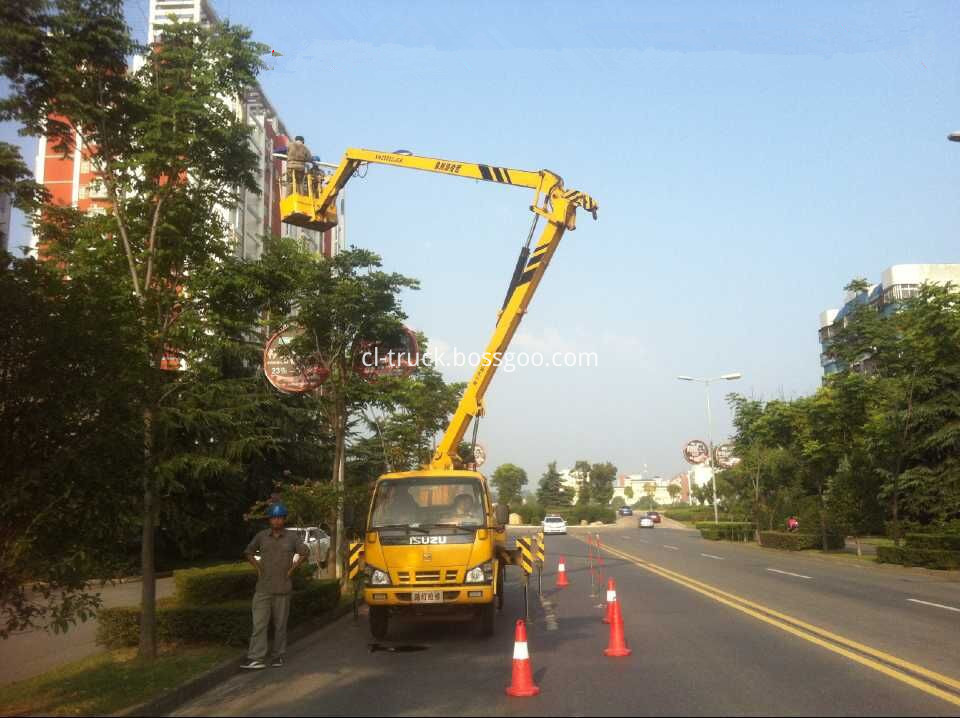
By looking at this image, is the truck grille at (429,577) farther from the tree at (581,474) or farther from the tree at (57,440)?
the tree at (581,474)

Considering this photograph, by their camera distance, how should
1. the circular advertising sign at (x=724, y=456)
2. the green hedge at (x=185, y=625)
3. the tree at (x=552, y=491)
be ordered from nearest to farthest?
the green hedge at (x=185, y=625)
the circular advertising sign at (x=724, y=456)
the tree at (x=552, y=491)

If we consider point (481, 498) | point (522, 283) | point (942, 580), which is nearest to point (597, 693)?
point (481, 498)

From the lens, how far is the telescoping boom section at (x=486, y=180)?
16.4 meters

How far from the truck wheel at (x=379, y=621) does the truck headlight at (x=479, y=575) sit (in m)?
1.39

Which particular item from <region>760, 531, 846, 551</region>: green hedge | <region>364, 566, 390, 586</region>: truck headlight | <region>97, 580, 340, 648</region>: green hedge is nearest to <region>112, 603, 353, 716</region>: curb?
<region>97, 580, 340, 648</region>: green hedge

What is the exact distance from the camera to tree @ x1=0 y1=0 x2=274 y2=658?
9.66 metres

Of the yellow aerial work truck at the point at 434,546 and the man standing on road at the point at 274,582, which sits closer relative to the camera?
the man standing on road at the point at 274,582

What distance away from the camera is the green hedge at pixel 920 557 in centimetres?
2414

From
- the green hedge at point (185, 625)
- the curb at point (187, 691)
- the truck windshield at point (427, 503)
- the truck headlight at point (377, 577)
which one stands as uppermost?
the truck windshield at point (427, 503)

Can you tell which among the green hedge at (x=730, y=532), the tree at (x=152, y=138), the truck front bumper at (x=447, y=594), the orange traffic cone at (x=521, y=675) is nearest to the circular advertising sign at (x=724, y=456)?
the green hedge at (x=730, y=532)

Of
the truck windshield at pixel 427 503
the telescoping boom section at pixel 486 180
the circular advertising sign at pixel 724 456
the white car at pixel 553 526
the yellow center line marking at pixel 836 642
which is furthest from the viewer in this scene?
the white car at pixel 553 526

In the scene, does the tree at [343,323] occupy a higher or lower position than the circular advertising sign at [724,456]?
higher

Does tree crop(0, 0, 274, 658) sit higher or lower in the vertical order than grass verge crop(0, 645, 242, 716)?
higher

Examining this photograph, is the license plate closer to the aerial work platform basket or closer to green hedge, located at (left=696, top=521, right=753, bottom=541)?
the aerial work platform basket
